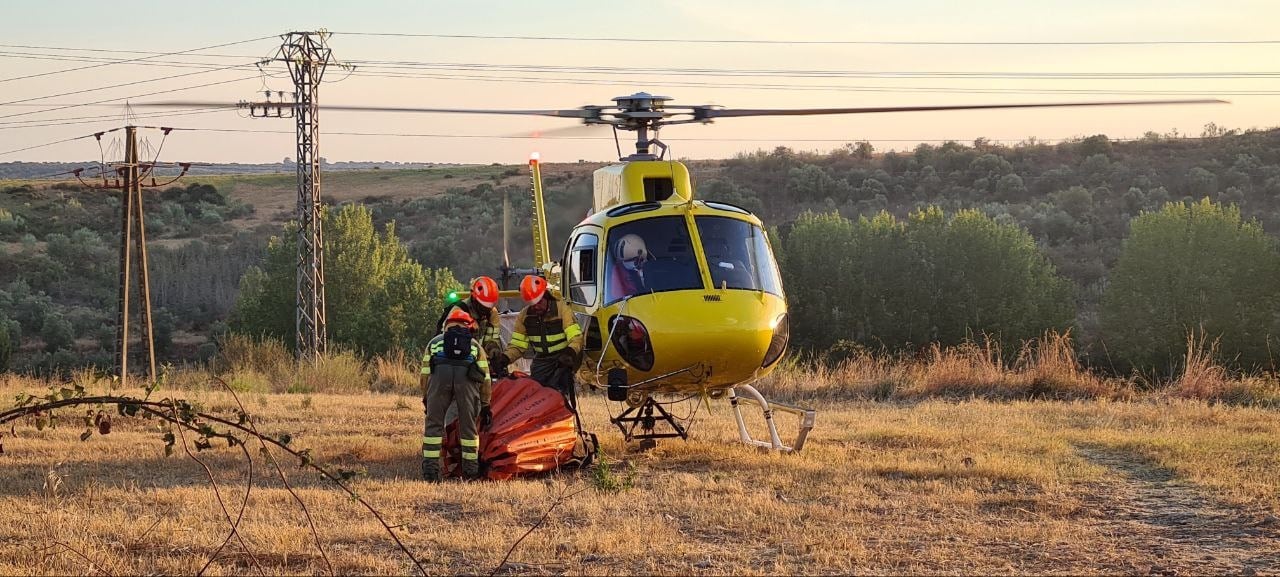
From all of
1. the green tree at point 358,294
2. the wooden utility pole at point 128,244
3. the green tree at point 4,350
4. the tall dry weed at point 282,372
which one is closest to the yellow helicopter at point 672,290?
the tall dry weed at point 282,372

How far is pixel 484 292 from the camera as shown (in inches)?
511

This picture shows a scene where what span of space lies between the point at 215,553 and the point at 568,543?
2.26 meters

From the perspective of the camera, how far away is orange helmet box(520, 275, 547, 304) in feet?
41.6

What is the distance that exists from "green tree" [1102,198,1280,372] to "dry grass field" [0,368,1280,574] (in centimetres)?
2935

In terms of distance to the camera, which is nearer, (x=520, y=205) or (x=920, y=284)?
(x=920, y=284)

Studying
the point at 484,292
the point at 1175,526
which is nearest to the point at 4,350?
the point at 484,292

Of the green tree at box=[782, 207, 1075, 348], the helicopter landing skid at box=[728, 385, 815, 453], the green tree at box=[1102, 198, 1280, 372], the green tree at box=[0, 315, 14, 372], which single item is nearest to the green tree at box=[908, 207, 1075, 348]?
the green tree at box=[782, 207, 1075, 348]

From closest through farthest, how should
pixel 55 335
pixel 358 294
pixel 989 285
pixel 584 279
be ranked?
pixel 584 279 → pixel 989 285 → pixel 358 294 → pixel 55 335

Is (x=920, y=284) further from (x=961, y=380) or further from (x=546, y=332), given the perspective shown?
(x=546, y=332)

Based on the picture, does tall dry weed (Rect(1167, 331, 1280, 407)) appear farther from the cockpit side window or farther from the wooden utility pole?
the wooden utility pole

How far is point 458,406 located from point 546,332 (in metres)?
1.35

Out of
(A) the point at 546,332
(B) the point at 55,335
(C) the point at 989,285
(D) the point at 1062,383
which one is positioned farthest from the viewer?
(B) the point at 55,335

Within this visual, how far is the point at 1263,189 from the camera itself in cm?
7800

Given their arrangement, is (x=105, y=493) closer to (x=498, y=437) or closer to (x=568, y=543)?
(x=498, y=437)
